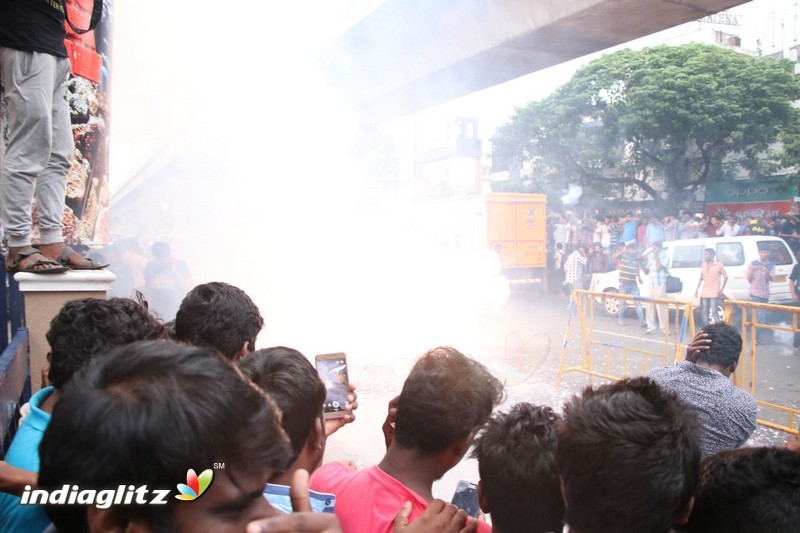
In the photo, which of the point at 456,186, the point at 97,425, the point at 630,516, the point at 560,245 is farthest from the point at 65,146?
the point at 456,186

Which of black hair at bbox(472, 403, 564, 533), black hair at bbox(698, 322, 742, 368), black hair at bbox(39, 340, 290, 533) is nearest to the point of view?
black hair at bbox(39, 340, 290, 533)

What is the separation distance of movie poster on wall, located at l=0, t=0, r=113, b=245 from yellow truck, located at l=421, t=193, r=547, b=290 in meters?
11.0

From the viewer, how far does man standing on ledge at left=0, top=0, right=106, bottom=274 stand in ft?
7.18

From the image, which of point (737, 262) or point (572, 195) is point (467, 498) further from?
point (572, 195)

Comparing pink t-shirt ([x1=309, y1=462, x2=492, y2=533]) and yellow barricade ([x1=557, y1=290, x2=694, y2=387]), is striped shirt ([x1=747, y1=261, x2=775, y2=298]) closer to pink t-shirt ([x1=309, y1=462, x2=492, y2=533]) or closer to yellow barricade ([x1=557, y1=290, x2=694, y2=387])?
yellow barricade ([x1=557, y1=290, x2=694, y2=387])

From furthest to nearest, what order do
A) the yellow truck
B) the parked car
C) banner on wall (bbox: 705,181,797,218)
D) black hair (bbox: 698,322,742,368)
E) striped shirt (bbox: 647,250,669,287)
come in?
banner on wall (bbox: 705,181,797,218), the yellow truck, striped shirt (bbox: 647,250,669,287), the parked car, black hair (bbox: 698,322,742,368)

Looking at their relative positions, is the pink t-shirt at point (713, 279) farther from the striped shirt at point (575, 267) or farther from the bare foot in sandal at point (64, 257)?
the bare foot in sandal at point (64, 257)

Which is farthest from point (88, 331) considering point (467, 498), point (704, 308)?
point (704, 308)

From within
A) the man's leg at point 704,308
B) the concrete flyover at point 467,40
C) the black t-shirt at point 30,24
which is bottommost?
the man's leg at point 704,308

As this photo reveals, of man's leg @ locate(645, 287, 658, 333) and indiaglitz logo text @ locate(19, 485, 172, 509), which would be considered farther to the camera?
man's leg @ locate(645, 287, 658, 333)

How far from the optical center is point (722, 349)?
2713mm

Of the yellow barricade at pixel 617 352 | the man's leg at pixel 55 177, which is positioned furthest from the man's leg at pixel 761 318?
the man's leg at pixel 55 177

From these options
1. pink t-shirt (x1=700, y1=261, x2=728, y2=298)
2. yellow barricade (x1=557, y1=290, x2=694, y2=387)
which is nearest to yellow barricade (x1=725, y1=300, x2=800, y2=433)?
yellow barricade (x1=557, y1=290, x2=694, y2=387)

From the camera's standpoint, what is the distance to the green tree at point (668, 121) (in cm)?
1695
